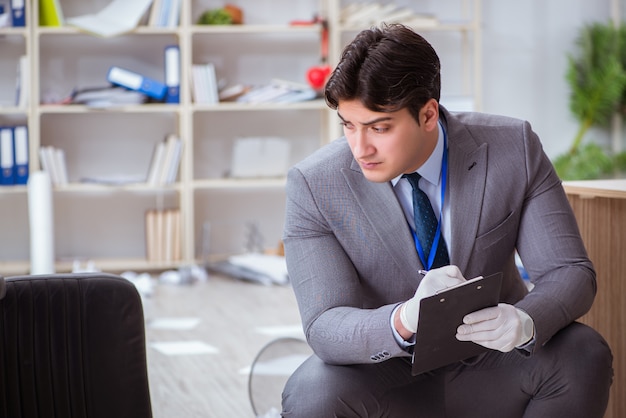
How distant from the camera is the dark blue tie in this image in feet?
5.56

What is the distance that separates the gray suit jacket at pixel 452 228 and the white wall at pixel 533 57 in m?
3.81

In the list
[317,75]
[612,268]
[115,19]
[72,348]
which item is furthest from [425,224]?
[115,19]

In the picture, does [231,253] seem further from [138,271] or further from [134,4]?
[134,4]

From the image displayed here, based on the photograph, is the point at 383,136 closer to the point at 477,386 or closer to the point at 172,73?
the point at 477,386

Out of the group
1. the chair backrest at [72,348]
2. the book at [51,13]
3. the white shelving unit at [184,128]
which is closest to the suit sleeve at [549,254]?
the chair backrest at [72,348]

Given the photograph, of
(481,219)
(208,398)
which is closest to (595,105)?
(208,398)

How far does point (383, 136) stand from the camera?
1574 mm

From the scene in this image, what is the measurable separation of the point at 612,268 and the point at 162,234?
3273 millimetres

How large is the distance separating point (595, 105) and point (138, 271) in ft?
9.21

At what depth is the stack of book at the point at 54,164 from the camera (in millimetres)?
4781

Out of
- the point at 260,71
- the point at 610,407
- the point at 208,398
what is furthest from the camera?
the point at 260,71

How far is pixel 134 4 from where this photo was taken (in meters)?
4.88

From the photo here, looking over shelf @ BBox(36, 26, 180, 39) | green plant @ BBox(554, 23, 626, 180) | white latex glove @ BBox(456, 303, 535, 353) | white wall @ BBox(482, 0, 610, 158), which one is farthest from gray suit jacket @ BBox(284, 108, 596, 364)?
white wall @ BBox(482, 0, 610, 158)

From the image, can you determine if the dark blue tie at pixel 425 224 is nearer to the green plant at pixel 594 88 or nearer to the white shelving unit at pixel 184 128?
the white shelving unit at pixel 184 128
